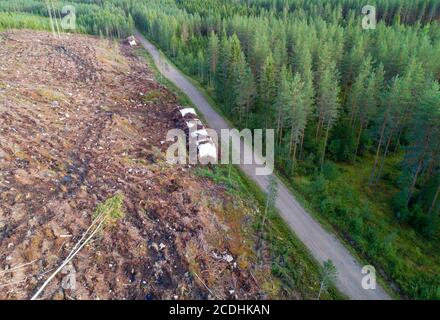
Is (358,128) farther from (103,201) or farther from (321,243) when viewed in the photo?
(103,201)

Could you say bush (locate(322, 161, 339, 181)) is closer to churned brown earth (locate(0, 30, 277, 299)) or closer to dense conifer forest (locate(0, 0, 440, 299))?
dense conifer forest (locate(0, 0, 440, 299))

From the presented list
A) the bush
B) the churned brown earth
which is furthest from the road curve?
the bush

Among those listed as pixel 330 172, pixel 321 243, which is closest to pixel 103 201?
pixel 321 243

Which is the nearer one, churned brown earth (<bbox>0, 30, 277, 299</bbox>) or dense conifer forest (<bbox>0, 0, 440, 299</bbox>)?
churned brown earth (<bbox>0, 30, 277, 299</bbox>)

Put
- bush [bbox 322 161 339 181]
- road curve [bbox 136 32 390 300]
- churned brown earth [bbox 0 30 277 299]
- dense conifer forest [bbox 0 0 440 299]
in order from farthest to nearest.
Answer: bush [bbox 322 161 339 181] < dense conifer forest [bbox 0 0 440 299] < road curve [bbox 136 32 390 300] < churned brown earth [bbox 0 30 277 299]

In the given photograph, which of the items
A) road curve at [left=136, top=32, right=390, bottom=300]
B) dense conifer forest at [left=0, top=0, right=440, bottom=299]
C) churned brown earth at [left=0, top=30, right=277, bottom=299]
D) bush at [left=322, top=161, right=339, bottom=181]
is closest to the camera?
churned brown earth at [left=0, top=30, right=277, bottom=299]

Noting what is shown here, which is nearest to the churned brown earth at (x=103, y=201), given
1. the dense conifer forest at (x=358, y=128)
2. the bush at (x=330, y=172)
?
the dense conifer forest at (x=358, y=128)

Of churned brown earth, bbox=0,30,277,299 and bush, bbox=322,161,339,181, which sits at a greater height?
churned brown earth, bbox=0,30,277,299
